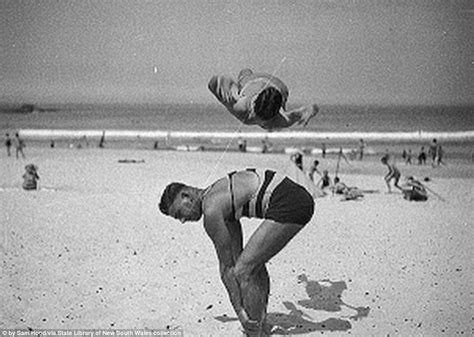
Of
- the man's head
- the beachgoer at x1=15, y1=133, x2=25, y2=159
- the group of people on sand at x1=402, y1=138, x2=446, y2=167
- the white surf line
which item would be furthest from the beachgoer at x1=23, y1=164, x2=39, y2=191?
the group of people on sand at x1=402, y1=138, x2=446, y2=167

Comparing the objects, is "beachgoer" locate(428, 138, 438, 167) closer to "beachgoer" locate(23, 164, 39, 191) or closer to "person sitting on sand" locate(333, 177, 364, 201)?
"person sitting on sand" locate(333, 177, 364, 201)

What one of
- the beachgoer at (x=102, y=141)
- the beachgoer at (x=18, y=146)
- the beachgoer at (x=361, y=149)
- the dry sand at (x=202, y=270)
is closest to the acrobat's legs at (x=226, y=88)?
the dry sand at (x=202, y=270)

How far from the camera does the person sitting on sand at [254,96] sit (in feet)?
7.66

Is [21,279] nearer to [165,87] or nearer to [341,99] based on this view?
[165,87]

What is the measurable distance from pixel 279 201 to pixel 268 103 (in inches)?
16.2

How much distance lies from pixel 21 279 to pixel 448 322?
235 centimetres

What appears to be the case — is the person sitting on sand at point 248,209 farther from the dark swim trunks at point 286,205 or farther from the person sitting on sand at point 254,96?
the person sitting on sand at point 254,96

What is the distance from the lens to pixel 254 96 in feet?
7.63

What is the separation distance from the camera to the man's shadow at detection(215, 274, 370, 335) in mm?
2854

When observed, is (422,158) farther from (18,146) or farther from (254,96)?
(254,96)

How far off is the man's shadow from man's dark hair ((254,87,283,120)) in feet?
3.72

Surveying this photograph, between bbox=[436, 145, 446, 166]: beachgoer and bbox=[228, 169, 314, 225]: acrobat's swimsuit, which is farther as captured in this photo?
bbox=[436, 145, 446, 166]: beachgoer

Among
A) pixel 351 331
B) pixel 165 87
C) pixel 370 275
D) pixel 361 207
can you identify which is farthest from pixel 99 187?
pixel 351 331

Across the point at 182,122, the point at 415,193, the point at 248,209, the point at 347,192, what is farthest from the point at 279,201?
the point at 182,122
